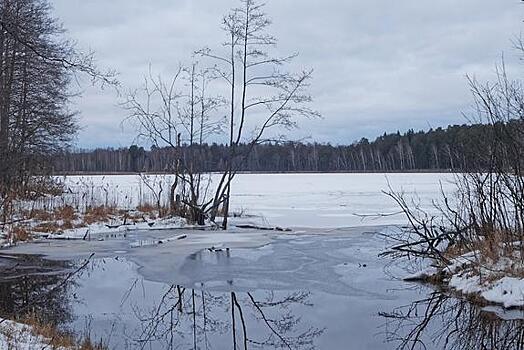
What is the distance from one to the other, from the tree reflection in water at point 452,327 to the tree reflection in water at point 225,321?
1267 millimetres

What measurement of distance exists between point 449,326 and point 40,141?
931 inches

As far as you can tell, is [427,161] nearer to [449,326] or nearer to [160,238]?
[160,238]

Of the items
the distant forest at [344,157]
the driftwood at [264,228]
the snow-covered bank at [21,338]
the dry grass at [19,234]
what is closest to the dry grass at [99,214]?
the dry grass at [19,234]

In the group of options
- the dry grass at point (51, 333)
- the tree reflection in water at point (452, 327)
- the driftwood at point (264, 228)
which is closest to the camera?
the dry grass at point (51, 333)

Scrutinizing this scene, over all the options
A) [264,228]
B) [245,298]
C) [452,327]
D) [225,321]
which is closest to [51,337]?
[225,321]

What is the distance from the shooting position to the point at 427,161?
89062mm

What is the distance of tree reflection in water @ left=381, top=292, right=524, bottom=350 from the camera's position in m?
8.05

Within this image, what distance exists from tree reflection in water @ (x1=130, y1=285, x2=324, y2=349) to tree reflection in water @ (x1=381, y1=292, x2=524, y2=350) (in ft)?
4.16

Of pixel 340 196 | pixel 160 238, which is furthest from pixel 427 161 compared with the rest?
pixel 160 238

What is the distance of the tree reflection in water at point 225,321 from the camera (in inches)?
320

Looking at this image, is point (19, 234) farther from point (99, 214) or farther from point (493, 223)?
point (493, 223)

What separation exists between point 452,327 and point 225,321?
10.7 ft

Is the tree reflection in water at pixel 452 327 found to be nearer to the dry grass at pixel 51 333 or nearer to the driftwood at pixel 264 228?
the dry grass at pixel 51 333

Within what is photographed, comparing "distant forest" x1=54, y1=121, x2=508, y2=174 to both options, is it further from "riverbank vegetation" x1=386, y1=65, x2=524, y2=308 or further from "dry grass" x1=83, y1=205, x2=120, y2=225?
"riverbank vegetation" x1=386, y1=65, x2=524, y2=308
